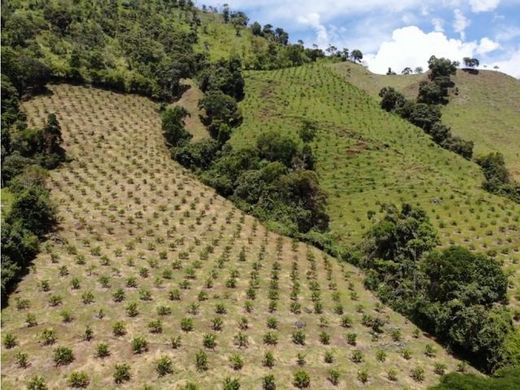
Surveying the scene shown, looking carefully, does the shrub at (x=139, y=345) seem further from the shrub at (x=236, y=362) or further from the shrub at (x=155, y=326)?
the shrub at (x=236, y=362)

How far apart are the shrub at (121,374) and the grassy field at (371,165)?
33.4 m

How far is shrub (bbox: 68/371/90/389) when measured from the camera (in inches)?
1015

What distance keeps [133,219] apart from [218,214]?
10559mm

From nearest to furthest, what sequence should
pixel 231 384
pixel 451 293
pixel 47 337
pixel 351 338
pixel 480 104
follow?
pixel 231 384 → pixel 47 337 → pixel 351 338 → pixel 451 293 → pixel 480 104

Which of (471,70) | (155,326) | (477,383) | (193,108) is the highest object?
(471,70)

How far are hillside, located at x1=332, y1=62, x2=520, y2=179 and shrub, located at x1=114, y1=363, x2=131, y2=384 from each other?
297 feet

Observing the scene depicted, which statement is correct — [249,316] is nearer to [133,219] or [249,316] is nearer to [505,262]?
[133,219]

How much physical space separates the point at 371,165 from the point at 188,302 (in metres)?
54.1

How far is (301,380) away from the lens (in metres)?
28.5

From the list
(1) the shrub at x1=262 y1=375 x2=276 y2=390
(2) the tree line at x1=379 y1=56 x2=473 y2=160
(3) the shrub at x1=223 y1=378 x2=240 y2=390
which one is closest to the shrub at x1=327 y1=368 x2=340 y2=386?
(1) the shrub at x1=262 y1=375 x2=276 y2=390

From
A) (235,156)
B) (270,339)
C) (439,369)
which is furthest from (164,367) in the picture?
(235,156)

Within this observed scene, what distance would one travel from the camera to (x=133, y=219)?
5481cm

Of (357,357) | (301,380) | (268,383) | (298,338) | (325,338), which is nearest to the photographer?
(268,383)

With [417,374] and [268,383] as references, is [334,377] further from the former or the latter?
[417,374]
